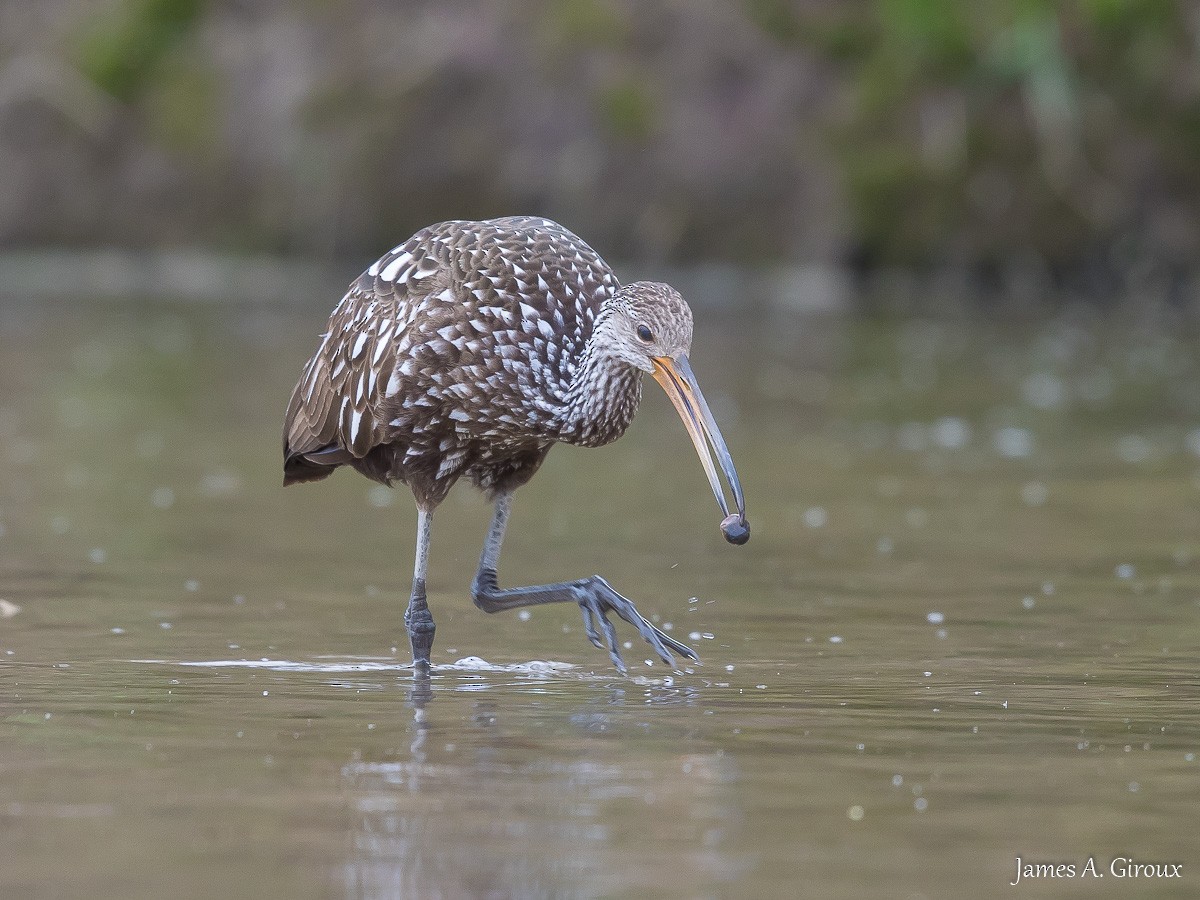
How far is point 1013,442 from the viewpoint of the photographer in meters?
16.2

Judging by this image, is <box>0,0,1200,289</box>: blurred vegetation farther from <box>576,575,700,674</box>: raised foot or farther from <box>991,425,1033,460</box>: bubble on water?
<box>576,575,700,674</box>: raised foot

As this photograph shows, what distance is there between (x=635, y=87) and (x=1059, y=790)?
915 inches

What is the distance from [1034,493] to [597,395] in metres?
5.72

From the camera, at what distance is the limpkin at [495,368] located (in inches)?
334

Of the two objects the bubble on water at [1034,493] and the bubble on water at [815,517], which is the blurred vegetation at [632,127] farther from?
the bubble on water at [815,517]

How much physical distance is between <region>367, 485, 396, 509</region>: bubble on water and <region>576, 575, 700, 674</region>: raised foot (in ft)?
15.4

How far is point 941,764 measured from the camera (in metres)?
6.71

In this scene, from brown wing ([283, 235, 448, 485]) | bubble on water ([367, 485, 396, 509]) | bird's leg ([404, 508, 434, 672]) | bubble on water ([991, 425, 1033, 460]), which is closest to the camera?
bird's leg ([404, 508, 434, 672])

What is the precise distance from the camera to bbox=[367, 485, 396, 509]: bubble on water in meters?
13.6

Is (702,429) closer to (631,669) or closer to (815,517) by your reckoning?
(631,669)

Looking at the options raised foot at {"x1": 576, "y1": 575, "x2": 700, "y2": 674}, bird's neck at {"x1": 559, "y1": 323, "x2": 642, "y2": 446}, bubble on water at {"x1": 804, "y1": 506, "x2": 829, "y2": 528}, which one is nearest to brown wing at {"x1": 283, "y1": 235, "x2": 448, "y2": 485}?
bird's neck at {"x1": 559, "y1": 323, "x2": 642, "y2": 446}

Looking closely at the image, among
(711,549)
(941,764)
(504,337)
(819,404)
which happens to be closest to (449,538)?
(711,549)

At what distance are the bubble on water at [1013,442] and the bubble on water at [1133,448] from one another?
60cm

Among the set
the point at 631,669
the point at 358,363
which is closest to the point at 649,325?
the point at 631,669
